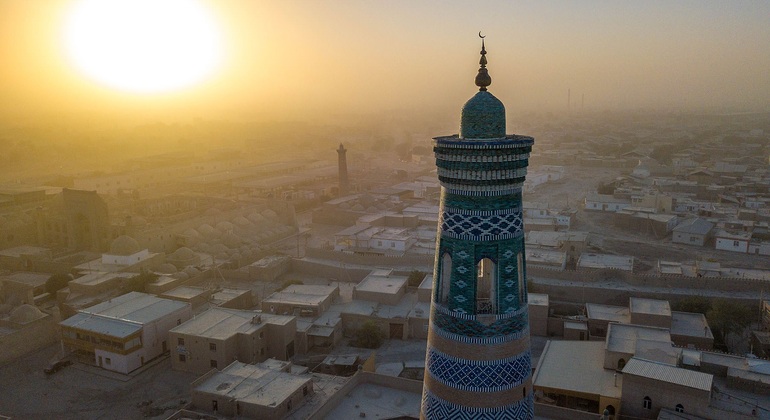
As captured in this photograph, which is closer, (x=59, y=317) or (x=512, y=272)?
(x=512, y=272)

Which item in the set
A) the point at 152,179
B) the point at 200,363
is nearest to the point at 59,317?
the point at 200,363

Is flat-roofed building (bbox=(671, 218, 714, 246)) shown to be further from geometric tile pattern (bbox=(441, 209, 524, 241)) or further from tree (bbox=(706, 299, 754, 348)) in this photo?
geometric tile pattern (bbox=(441, 209, 524, 241))

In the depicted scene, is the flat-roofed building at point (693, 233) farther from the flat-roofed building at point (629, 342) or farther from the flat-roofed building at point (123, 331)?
the flat-roofed building at point (123, 331)

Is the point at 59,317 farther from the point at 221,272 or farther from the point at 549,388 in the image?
the point at 549,388

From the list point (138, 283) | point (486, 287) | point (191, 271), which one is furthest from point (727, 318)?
point (138, 283)

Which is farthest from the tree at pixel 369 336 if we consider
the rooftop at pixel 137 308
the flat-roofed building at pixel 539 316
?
the rooftop at pixel 137 308

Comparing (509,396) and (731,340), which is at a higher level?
(509,396)
